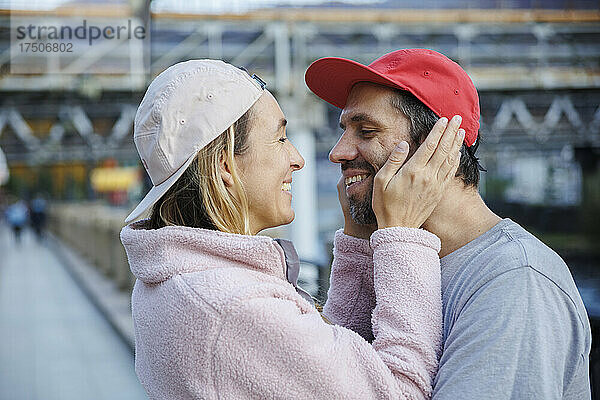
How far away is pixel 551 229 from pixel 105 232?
6.06 meters

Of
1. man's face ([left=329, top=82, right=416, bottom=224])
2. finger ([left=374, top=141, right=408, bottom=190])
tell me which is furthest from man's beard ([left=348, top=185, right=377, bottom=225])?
finger ([left=374, top=141, right=408, bottom=190])

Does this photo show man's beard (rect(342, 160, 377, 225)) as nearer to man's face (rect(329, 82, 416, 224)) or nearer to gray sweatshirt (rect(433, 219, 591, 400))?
man's face (rect(329, 82, 416, 224))

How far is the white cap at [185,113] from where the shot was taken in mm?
1406

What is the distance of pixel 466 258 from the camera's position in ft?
4.95

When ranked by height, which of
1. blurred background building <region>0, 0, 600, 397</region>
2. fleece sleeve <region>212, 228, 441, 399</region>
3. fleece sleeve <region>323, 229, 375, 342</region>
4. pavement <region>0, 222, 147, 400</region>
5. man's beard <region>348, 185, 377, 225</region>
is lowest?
pavement <region>0, 222, 147, 400</region>

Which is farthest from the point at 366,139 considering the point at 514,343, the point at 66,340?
the point at 66,340

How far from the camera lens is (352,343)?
1.32 m

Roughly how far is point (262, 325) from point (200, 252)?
0.21 m

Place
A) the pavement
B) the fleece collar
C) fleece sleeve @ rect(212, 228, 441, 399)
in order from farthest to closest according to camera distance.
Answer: the pavement → the fleece collar → fleece sleeve @ rect(212, 228, 441, 399)

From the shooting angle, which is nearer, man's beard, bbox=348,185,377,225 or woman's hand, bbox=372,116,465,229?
woman's hand, bbox=372,116,465,229

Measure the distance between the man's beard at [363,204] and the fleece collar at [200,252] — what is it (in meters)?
0.31

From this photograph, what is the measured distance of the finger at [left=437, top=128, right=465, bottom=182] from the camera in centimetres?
150

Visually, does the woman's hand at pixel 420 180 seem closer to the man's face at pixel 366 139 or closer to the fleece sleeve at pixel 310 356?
the man's face at pixel 366 139

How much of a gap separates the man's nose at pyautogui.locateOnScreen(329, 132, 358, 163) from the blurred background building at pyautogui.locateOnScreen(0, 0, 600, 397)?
0.91 metres
